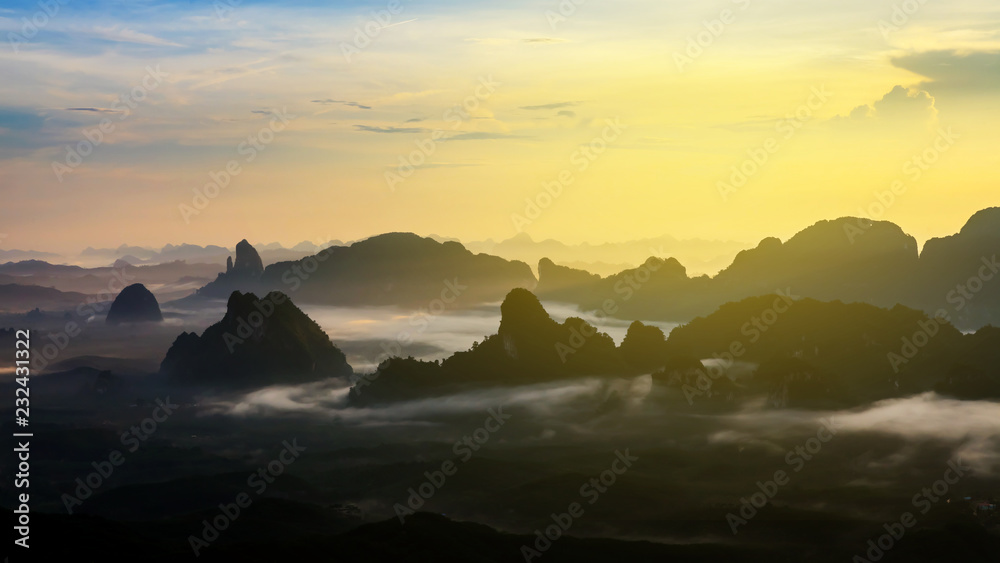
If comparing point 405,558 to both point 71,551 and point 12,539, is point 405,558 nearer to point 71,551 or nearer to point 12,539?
point 71,551

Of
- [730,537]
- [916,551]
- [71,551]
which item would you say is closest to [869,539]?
[916,551]

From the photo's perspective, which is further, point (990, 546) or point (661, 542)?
A: point (661, 542)

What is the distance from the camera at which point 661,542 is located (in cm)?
19538

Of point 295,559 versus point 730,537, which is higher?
point 295,559

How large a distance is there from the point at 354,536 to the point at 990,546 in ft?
396

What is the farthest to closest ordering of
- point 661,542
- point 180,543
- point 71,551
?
1. point 661,542
2. point 180,543
3. point 71,551

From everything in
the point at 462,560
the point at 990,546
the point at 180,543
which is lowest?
the point at 990,546

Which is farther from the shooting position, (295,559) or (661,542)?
(661,542)

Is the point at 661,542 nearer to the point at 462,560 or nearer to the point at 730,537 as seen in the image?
the point at 730,537

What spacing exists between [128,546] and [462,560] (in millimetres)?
59651

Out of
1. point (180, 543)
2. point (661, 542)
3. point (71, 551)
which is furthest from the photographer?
point (661, 542)

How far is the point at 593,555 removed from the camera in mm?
187625

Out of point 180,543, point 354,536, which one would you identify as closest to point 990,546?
point 354,536

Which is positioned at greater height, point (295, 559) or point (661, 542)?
point (295, 559)
